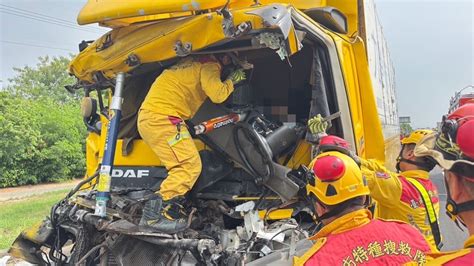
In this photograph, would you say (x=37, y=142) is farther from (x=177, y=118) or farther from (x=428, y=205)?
(x=428, y=205)

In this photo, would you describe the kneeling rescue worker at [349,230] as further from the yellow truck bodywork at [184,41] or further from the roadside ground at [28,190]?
the roadside ground at [28,190]

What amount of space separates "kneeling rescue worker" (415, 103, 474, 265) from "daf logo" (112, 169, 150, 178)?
2894 millimetres

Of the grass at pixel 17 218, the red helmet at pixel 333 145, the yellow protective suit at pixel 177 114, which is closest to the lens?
the red helmet at pixel 333 145

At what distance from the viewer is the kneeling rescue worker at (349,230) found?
1.85 metres

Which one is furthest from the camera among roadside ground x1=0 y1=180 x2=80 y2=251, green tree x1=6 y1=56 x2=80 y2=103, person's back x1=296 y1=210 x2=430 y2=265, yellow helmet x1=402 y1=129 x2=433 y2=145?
green tree x1=6 y1=56 x2=80 y2=103

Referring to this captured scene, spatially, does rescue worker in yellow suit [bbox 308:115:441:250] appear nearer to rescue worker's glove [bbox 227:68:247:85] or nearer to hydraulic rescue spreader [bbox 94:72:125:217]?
rescue worker's glove [bbox 227:68:247:85]

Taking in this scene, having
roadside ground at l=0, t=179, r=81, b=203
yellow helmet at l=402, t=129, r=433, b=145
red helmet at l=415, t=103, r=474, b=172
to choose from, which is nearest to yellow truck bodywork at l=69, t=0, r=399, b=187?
yellow helmet at l=402, t=129, r=433, b=145

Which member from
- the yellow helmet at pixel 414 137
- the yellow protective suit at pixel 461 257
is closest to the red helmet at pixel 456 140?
the yellow protective suit at pixel 461 257

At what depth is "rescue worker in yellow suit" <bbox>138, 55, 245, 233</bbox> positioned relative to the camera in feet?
10.8

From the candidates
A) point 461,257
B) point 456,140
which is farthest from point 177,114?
point 461,257

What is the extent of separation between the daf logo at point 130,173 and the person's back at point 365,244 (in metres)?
2.26

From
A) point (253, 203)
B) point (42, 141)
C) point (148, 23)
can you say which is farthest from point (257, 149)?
point (42, 141)

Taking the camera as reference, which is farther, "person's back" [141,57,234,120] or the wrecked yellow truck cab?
"person's back" [141,57,234,120]

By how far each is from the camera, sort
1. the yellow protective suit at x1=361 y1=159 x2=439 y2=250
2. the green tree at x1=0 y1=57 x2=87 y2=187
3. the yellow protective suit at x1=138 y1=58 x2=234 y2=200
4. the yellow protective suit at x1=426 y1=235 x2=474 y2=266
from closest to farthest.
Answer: the yellow protective suit at x1=426 y1=235 x2=474 y2=266 < the yellow protective suit at x1=361 y1=159 x2=439 y2=250 < the yellow protective suit at x1=138 y1=58 x2=234 y2=200 < the green tree at x1=0 y1=57 x2=87 y2=187
